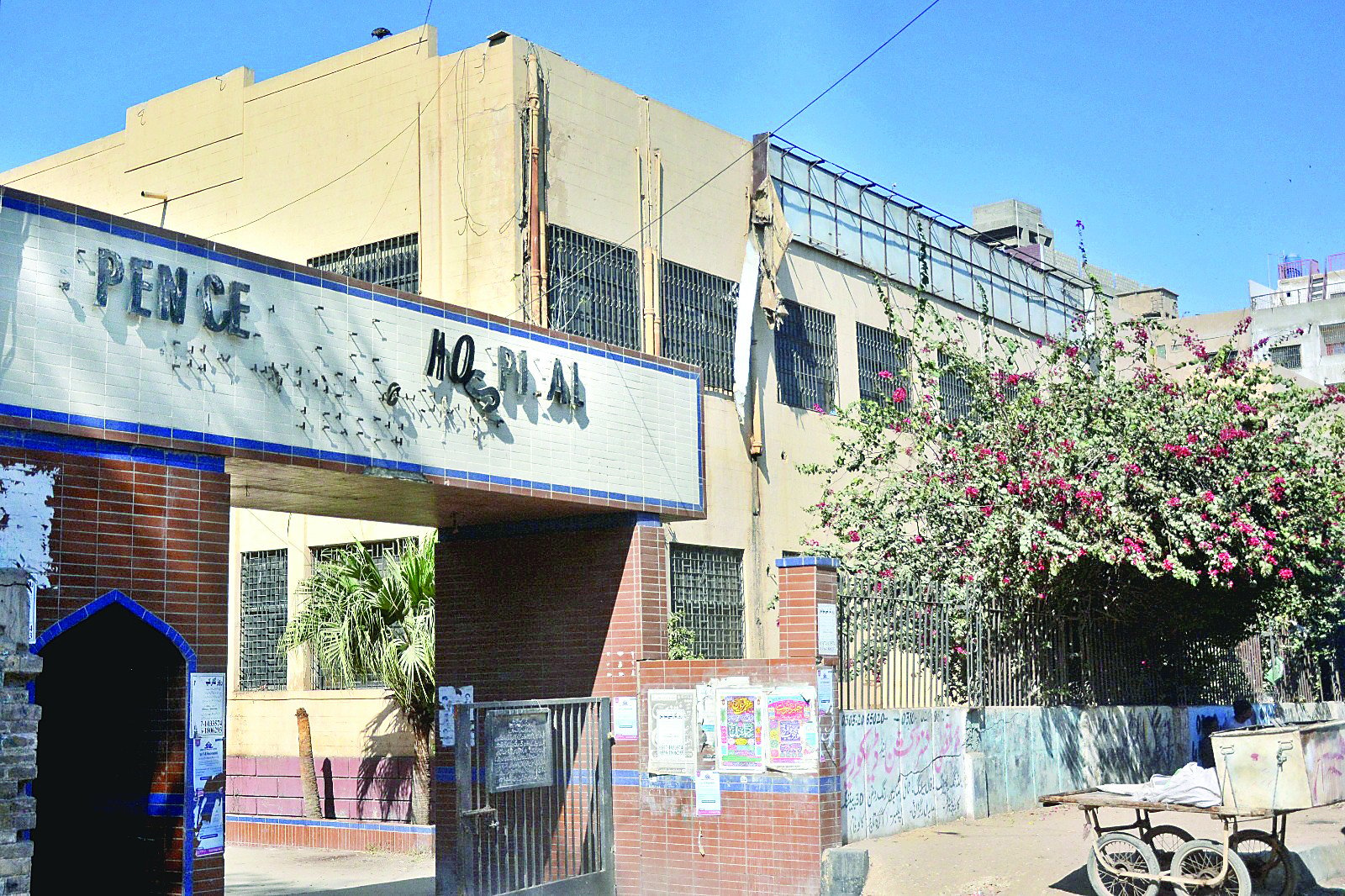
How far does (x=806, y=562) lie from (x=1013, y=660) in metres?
5.14

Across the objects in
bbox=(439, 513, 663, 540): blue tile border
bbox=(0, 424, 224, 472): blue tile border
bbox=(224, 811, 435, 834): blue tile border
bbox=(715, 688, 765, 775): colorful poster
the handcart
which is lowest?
bbox=(224, 811, 435, 834): blue tile border

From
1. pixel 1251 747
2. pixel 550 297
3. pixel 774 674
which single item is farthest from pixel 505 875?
pixel 550 297

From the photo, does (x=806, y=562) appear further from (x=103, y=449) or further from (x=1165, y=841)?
(x=103, y=449)

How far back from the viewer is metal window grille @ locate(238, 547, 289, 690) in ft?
67.3

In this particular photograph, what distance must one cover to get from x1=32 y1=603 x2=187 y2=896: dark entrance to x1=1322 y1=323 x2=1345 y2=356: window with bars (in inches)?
2040

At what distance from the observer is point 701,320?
21.1m

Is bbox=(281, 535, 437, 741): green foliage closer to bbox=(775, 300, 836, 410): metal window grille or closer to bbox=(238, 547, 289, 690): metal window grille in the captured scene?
bbox=(238, 547, 289, 690): metal window grille

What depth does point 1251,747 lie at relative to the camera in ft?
34.1

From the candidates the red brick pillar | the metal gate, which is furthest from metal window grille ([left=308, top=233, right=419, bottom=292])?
the red brick pillar

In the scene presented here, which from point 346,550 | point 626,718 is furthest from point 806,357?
point 626,718

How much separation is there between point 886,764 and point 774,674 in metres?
1.84

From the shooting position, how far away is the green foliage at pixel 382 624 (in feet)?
55.9

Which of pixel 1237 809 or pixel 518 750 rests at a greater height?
pixel 518 750

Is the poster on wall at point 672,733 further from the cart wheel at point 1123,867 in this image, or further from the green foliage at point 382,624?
the green foliage at point 382,624
